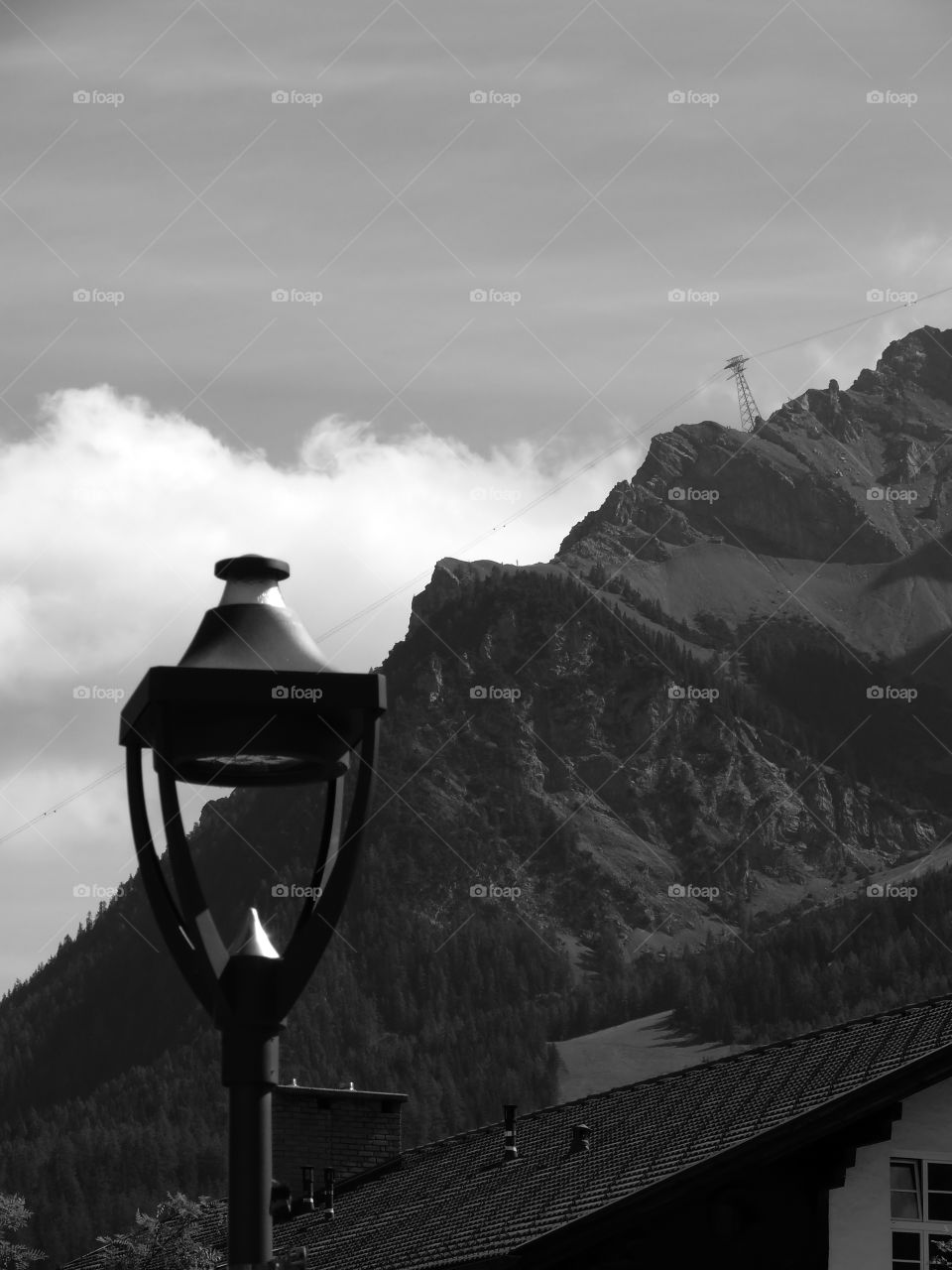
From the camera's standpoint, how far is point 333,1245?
2134 centimetres

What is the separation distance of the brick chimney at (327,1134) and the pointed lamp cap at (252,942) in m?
Result: 22.9

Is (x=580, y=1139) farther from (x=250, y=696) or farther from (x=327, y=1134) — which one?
(x=250, y=696)

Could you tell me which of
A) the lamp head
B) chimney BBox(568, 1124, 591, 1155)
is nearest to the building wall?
chimney BBox(568, 1124, 591, 1155)

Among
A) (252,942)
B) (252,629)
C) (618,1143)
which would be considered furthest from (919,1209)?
(252,629)

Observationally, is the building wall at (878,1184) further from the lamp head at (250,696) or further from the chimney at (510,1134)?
the lamp head at (250,696)

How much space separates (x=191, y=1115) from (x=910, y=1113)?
624 feet

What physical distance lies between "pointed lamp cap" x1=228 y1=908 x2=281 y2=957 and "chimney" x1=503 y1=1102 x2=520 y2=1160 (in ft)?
54.0

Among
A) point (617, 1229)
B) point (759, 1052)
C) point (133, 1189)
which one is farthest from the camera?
point (133, 1189)

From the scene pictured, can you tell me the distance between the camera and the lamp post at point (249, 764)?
15.8 ft

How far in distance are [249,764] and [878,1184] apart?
12.0 metres

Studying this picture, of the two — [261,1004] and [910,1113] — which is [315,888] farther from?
[910,1113]

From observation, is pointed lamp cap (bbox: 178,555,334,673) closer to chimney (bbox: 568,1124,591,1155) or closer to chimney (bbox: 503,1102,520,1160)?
chimney (bbox: 568,1124,591,1155)

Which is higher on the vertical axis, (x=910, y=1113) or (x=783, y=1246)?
(x=910, y=1113)

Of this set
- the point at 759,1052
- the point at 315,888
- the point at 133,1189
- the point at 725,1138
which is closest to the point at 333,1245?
the point at 759,1052
